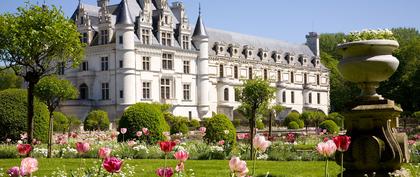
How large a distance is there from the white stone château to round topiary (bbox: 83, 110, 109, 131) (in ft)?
16.3

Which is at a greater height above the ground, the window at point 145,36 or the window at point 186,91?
the window at point 145,36

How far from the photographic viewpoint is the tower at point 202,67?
159ft

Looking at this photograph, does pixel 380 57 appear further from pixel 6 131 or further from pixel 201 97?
pixel 201 97

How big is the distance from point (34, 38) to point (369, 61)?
9708 mm

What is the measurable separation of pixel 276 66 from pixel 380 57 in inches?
2061

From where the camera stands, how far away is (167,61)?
150 ft

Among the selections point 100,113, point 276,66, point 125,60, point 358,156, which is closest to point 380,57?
point 358,156

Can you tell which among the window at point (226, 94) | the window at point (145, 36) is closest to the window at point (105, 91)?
the window at point (145, 36)

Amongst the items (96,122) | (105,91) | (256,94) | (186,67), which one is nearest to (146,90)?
(105,91)

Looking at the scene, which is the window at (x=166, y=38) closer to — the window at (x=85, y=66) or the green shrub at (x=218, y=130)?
the window at (x=85, y=66)

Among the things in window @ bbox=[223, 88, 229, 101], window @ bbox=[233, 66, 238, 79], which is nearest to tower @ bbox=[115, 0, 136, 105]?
window @ bbox=[223, 88, 229, 101]

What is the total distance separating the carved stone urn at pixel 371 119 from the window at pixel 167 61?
3828cm

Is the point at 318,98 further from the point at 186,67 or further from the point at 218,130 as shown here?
the point at 218,130

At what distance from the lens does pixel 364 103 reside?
24.8 ft
